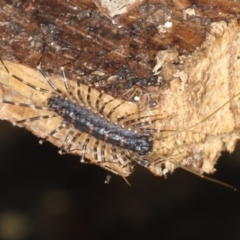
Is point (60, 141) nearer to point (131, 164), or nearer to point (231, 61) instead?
point (131, 164)

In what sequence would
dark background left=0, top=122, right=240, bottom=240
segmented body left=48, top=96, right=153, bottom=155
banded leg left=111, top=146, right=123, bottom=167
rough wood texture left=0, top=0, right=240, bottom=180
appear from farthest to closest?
dark background left=0, top=122, right=240, bottom=240 < banded leg left=111, top=146, right=123, bottom=167 < segmented body left=48, top=96, right=153, bottom=155 < rough wood texture left=0, top=0, right=240, bottom=180

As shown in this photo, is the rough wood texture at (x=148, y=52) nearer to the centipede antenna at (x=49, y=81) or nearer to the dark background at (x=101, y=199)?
the centipede antenna at (x=49, y=81)

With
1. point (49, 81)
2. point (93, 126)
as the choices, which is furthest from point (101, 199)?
point (49, 81)

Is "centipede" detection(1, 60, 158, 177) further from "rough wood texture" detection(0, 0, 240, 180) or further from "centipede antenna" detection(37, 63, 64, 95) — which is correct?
"rough wood texture" detection(0, 0, 240, 180)

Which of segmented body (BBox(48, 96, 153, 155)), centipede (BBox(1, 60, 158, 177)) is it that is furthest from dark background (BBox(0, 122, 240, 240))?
segmented body (BBox(48, 96, 153, 155))

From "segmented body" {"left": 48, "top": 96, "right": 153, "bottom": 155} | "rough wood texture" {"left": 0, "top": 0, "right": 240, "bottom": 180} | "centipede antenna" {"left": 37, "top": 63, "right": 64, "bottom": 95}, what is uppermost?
"rough wood texture" {"left": 0, "top": 0, "right": 240, "bottom": 180}

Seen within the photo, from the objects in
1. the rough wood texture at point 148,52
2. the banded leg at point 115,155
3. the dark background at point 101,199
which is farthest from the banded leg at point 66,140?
the dark background at point 101,199

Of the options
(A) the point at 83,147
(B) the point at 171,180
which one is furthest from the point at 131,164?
(B) the point at 171,180
